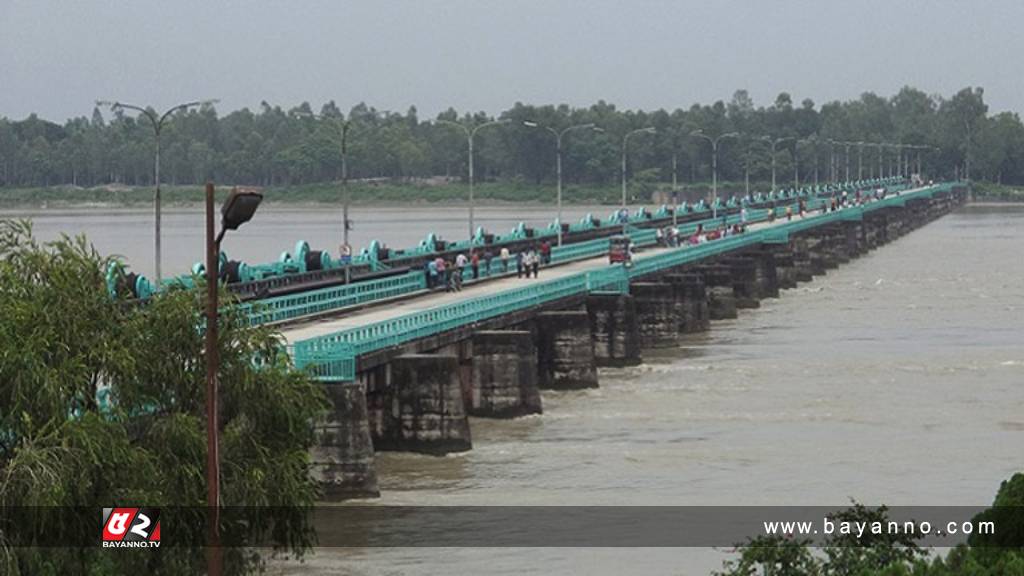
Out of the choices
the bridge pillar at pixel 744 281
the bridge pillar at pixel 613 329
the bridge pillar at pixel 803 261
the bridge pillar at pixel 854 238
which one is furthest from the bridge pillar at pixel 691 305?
the bridge pillar at pixel 854 238

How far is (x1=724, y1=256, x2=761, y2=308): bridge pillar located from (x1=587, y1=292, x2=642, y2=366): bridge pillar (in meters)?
35.1

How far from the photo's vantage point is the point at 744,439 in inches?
2277

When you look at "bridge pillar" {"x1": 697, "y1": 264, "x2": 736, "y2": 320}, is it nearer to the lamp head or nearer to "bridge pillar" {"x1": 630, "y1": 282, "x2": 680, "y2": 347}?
"bridge pillar" {"x1": 630, "y1": 282, "x2": 680, "y2": 347}

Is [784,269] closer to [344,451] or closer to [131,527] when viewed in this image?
[344,451]

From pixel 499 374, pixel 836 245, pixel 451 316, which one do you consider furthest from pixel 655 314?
pixel 836 245

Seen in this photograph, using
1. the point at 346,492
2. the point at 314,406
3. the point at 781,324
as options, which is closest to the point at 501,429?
the point at 346,492

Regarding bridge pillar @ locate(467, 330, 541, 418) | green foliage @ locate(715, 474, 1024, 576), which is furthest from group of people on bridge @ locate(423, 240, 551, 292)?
green foliage @ locate(715, 474, 1024, 576)

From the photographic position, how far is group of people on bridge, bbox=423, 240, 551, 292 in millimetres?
76938

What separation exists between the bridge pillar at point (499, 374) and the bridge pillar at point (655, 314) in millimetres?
26879

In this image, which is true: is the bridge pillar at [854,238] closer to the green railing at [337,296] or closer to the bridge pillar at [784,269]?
the bridge pillar at [784,269]

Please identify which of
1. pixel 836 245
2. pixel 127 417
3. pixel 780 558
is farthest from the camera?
pixel 836 245

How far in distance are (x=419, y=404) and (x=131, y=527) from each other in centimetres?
2549

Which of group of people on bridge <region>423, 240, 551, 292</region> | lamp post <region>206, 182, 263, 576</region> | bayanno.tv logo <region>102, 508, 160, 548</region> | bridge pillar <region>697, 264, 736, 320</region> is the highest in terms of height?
lamp post <region>206, 182, 263, 576</region>

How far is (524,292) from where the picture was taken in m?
70.8
